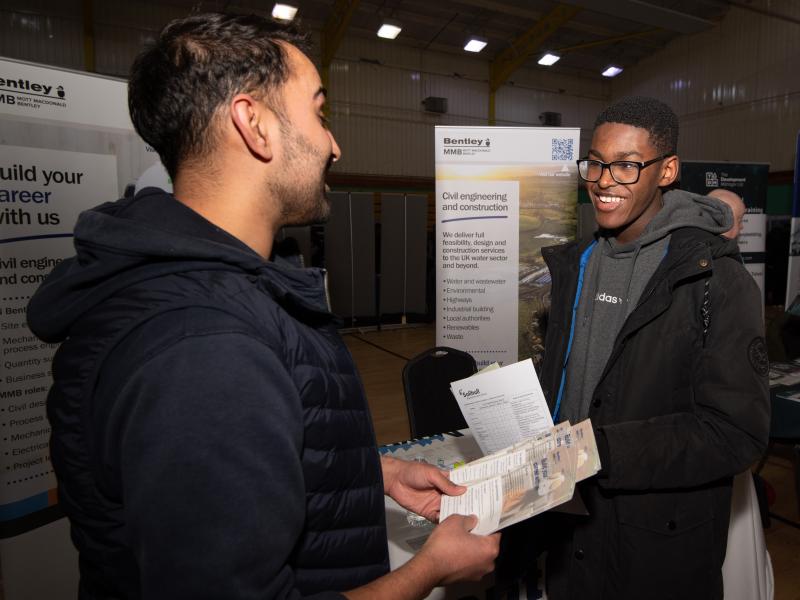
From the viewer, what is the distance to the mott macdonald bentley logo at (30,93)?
204cm

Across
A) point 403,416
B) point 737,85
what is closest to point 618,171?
point 403,416

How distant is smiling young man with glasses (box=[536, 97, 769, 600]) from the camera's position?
4.15ft

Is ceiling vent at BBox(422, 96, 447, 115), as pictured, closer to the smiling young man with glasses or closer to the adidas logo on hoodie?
the smiling young man with glasses

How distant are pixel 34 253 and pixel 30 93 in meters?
0.66

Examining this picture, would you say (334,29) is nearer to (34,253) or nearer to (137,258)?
(34,253)

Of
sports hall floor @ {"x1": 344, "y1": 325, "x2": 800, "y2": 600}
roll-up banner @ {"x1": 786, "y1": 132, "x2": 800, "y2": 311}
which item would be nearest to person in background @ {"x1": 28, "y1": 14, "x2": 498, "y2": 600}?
sports hall floor @ {"x1": 344, "y1": 325, "x2": 800, "y2": 600}

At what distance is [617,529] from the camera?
1398mm

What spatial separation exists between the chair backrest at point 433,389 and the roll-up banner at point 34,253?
1.67 metres

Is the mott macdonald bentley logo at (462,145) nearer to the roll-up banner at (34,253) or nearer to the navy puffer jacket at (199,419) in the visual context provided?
the roll-up banner at (34,253)

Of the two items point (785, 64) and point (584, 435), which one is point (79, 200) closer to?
point (584, 435)

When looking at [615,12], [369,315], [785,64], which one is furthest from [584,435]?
[785,64]

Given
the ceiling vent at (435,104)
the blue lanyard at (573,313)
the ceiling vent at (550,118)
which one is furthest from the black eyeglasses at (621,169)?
the ceiling vent at (550,118)

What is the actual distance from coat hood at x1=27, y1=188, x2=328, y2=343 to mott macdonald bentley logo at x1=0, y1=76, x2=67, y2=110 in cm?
178

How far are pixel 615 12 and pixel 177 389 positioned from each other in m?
10.6
